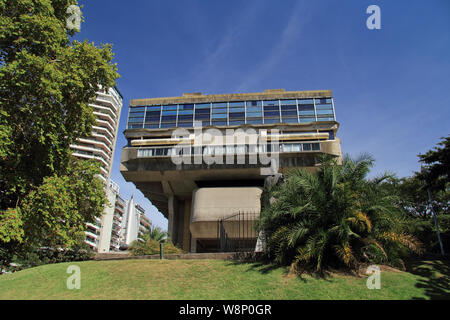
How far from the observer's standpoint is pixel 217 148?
3225 centimetres

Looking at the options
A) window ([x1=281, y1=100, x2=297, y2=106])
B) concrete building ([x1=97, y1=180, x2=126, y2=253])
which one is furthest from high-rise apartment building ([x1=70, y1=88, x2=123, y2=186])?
window ([x1=281, y1=100, x2=297, y2=106])

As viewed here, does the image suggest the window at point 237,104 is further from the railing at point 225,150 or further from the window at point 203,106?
the railing at point 225,150

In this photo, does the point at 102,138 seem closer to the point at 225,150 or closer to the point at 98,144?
the point at 98,144

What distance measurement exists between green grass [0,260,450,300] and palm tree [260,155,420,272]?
0.73 meters

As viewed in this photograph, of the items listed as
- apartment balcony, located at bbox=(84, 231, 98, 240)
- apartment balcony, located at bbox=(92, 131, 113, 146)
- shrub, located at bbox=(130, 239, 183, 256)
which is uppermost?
apartment balcony, located at bbox=(92, 131, 113, 146)

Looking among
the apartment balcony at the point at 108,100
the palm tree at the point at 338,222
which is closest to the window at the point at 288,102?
the palm tree at the point at 338,222

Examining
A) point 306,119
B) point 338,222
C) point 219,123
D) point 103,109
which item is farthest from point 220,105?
point 103,109

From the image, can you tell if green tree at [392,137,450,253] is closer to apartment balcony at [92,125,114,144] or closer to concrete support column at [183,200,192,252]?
concrete support column at [183,200,192,252]

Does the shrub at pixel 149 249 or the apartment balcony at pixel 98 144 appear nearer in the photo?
the shrub at pixel 149 249

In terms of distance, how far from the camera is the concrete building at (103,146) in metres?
70.1

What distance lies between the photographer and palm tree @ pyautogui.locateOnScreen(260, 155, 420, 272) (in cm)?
958

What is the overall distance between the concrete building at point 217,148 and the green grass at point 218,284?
18824mm

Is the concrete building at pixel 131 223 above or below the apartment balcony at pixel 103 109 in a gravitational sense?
below
